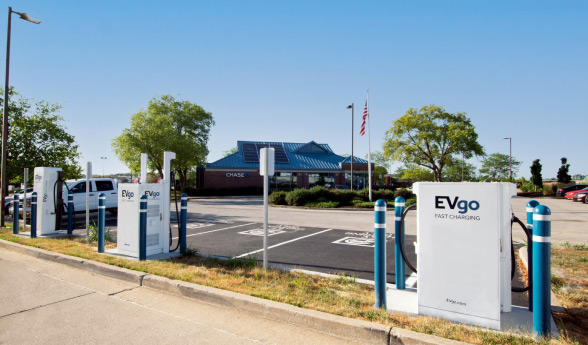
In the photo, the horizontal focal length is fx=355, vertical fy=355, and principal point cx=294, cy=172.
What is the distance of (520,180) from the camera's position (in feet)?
183

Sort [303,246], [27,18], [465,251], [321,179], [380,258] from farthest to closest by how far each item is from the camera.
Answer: [321,179] < [27,18] < [303,246] < [380,258] < [465,251]

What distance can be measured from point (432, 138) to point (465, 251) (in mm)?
38929

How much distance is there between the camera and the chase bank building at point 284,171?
44.9 m

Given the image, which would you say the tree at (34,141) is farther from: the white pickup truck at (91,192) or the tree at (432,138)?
the tree at (432,138)

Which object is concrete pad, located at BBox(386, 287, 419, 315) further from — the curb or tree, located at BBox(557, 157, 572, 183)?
tree, located at BBox(557, 157, 572, 183)

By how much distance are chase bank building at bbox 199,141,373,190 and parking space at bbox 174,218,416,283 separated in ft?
108

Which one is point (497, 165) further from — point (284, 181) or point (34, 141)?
point (34, 141)

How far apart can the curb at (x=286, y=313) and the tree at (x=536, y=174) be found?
54118 mm

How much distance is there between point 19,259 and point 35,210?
2.95 metres

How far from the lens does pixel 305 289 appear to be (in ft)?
16.3

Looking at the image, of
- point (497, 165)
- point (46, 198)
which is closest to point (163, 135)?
point (46, 198)

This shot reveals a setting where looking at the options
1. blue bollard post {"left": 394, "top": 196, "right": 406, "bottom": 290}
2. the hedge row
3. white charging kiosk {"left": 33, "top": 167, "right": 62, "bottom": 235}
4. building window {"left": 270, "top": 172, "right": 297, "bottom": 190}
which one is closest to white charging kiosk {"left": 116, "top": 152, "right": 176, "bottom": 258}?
white charging kiosk {"left": 33, "top": 167, "right": 62, "bottom": 235}

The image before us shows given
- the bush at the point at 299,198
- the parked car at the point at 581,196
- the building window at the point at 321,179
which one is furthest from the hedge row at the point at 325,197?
the building window at the point at 321,179

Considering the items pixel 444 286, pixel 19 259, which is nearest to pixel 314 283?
pixel 444 286
